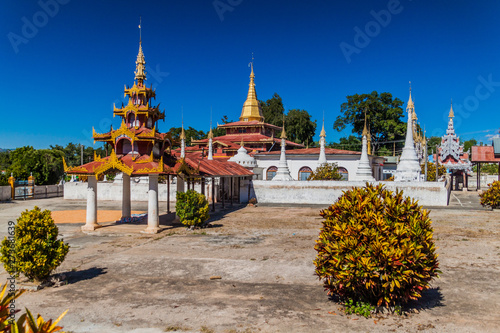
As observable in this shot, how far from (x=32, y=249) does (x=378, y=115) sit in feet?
226

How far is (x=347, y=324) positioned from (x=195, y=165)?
15702mm

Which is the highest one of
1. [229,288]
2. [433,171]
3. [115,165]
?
[433,171]

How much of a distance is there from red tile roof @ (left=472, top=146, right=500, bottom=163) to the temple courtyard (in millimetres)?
27899

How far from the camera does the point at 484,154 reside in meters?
42.6

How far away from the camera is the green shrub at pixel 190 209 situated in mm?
18312

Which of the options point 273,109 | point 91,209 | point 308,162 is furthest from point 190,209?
point 273,109

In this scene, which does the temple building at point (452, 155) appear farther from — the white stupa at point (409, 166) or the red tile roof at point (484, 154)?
the white stupa at point (409, 166)

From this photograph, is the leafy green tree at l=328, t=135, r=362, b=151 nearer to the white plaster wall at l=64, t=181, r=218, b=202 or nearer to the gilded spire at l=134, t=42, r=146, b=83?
the white plaster wall at l=64, t=181, r=218, b=202

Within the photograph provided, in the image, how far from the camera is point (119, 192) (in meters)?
35.5

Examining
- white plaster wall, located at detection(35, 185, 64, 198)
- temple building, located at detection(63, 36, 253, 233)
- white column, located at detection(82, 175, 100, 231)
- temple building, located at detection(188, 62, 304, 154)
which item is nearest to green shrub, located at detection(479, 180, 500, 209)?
temple building, located at detection(63, 36, 253, 233)

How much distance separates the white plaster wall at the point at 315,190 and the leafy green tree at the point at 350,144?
43.0 meters

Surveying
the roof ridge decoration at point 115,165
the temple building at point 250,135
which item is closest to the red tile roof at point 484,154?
the temple building at point 250,135

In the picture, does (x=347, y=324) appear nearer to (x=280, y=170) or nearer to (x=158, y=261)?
(x=158, y=261)

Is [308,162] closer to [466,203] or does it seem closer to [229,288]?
[466,203]
